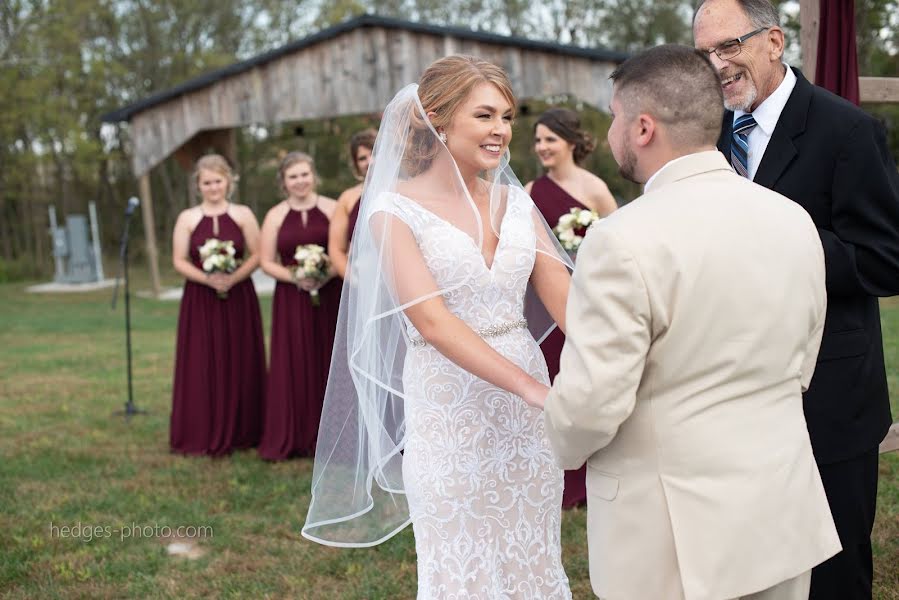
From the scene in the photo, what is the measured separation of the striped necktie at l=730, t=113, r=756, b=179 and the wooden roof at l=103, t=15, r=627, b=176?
11.2 m

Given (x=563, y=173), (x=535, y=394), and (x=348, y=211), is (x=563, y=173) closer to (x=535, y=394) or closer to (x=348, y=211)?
(x=348, y=211)

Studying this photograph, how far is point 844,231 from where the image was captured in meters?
2.98

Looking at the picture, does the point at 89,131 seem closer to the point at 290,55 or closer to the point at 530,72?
the point at 290,55

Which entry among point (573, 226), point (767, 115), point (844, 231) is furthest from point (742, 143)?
point (573, 226)

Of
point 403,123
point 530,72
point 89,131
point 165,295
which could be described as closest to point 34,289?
point 165,295

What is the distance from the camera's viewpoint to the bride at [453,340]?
316cm

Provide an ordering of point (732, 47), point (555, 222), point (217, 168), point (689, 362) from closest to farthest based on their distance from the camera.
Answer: point (689, 362) < point (732, 47) < point (555, 222) < point (217, 168)

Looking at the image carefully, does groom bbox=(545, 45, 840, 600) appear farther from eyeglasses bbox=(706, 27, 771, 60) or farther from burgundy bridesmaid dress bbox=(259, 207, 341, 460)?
burgundy bridesmaid dress bbox=(259, 207, 341, 460)

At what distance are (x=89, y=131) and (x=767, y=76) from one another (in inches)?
1389

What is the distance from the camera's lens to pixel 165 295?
2169cm

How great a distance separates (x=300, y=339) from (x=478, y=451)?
4623mm

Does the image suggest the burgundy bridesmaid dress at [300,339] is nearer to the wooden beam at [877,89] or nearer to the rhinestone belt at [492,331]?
the rhinestone belt at [492,331]

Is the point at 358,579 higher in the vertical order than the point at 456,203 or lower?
lower

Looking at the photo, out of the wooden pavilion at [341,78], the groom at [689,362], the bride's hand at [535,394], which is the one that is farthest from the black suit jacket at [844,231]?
the wooden pavilion at [341,78]
